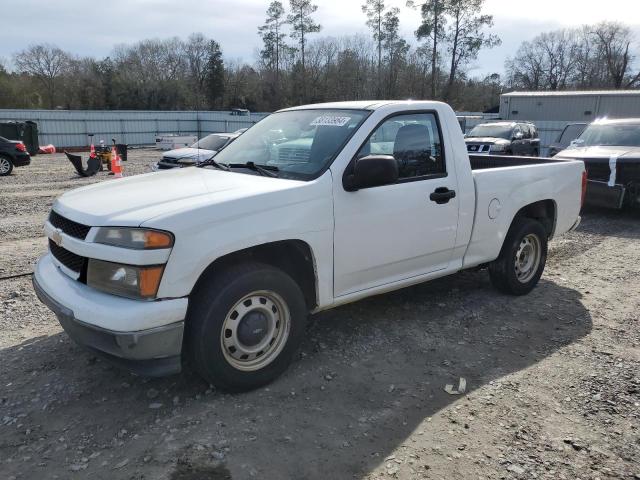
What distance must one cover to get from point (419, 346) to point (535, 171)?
237cm

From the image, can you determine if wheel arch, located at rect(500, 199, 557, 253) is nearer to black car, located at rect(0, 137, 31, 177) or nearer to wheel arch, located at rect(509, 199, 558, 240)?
wheel arch, located at rect(509, 199, 558, 240)

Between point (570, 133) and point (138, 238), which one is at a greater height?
point (570, 133)

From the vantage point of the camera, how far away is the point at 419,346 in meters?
4.29

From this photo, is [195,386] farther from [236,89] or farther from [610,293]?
[236,89]

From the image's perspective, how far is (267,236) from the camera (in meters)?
3.30

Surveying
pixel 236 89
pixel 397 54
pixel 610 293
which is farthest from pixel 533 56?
pixel 610 293

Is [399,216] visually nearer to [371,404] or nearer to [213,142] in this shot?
[371,404]

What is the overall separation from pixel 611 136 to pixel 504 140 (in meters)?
5.34

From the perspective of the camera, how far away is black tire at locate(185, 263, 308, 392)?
10.4 feet

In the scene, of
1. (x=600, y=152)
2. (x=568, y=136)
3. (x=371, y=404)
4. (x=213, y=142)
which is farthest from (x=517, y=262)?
(x=213, y=142)

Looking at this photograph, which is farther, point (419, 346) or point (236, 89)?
point (236, 89)

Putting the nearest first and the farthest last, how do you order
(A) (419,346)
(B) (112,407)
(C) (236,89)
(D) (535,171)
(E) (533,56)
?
(B) (112,407) < (A) (419,346) < (D) (535,171) < (C) (236,89) < (E) (533,56)

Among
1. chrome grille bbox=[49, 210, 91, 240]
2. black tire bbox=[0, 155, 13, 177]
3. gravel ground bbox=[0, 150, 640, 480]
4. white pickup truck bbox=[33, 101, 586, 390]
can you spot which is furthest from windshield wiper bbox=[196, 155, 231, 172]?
black tire bbox=[0, 155, 13, 177]

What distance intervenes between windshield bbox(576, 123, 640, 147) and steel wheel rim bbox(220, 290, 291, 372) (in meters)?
9.88
